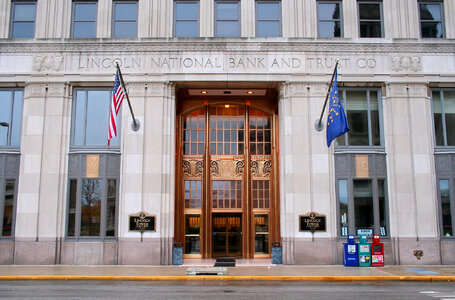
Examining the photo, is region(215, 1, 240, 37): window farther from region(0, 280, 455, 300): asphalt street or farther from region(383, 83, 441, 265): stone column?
region(0, 280, 455, 300): asphalt street

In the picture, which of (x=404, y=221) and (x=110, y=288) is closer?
(x=110, y=288)

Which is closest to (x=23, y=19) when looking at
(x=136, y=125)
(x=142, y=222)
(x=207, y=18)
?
(x=136, y=125)

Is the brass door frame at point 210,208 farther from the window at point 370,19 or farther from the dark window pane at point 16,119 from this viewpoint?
the dark window pane at point 16,119

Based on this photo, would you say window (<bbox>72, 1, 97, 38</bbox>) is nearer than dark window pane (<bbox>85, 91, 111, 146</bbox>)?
No

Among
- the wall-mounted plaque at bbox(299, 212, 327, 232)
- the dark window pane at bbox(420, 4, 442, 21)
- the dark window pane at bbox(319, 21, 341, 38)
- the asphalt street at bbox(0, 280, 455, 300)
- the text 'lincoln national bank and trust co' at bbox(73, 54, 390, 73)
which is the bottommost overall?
the asphalt street at bbox(0, 280, 455, 300)

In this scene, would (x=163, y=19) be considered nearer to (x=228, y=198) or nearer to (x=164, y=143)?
(x=164, y=143)

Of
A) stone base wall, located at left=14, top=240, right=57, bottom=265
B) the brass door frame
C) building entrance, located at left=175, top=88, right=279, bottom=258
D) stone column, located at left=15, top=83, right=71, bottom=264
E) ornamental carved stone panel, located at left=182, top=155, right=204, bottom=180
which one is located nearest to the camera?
stone base wall, located at left=14, top=240, right=57, bottom=265

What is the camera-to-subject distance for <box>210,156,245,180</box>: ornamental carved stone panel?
22094mm

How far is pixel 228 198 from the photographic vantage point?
21984 millimetres

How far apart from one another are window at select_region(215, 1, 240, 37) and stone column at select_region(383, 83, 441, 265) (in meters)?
7.96

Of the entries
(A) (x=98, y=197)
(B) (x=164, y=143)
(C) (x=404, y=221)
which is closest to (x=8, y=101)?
(A) (x=98, y=197)

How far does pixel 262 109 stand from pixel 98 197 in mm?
9487

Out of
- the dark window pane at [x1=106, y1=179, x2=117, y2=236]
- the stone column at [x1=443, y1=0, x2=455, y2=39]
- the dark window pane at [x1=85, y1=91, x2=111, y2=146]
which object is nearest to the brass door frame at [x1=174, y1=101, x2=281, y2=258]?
the dark window pane at [x1=106, y1=179, x2=117, y2=236]

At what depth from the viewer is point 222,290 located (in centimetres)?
1364
